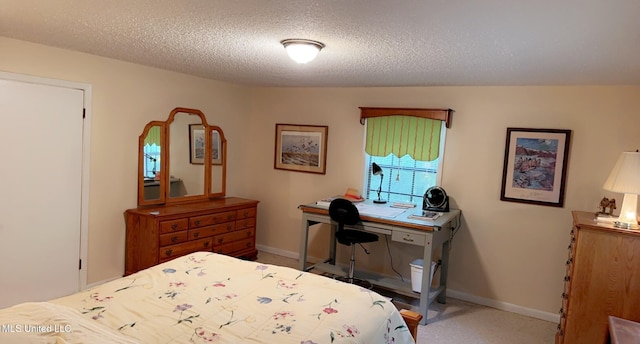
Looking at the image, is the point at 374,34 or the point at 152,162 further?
the point at 152,162

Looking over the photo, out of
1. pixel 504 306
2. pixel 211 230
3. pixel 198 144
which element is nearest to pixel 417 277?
pixel 504 306

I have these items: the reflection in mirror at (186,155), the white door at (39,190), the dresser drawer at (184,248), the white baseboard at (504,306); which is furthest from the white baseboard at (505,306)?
the white door at (39,190)

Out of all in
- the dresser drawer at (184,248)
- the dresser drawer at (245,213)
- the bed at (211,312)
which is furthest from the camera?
the dresser drawer at (245,213)

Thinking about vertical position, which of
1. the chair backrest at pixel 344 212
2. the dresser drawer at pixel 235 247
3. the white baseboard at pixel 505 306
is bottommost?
the white baseboard at pixel 505 306

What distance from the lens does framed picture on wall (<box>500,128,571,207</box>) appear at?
3.47 meters

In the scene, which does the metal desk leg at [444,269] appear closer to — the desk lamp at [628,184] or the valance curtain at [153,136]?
the desk lamp at [628,184]

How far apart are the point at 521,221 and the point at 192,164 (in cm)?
345

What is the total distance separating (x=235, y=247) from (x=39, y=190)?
2001mm

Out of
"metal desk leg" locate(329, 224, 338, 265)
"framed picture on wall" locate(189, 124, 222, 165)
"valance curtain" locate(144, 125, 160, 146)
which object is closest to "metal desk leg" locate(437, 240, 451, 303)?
"metal desk leg" locate(329, 224, 338, 265)

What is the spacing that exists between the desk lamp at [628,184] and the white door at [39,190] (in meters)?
4.19

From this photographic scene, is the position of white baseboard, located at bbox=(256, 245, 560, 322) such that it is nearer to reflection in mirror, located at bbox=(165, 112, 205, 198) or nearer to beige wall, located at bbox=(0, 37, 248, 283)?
reflection in mirror, located at bbox=(165, 112, 205, 198)

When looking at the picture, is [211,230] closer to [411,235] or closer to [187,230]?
[187,230]

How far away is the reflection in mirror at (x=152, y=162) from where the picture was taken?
3.96 meters

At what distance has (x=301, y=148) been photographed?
4809 mm
